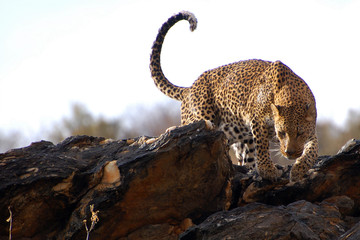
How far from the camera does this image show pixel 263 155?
8906 millimetres

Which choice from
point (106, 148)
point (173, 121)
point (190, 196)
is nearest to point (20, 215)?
point (106, 148)

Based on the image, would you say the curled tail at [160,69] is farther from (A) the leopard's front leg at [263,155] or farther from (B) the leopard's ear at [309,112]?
(B) the leopard's ear at [309,112]

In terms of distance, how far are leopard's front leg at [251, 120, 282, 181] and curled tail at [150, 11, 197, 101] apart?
222cm

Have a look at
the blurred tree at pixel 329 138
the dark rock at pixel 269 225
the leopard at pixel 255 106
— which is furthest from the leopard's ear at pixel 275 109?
the blurred tree at pixel 329 138

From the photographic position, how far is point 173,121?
3828 centimetres

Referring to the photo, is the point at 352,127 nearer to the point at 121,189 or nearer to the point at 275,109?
the point at 275,109

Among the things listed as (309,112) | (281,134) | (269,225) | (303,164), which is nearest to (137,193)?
(269,225)

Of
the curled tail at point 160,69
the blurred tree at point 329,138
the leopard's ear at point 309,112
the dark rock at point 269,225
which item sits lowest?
A: the blurred tree at point 329,138

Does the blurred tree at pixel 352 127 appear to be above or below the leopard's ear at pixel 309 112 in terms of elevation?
below

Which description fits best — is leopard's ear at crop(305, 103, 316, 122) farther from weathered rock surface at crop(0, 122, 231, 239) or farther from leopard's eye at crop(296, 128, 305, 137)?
weathered rock surface at crop(0, 122, 231, 239)

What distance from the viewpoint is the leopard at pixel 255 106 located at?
8773 mm

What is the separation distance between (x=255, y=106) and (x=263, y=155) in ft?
3.12

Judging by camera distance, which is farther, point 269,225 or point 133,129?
point 133,129

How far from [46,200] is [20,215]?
340 mm
